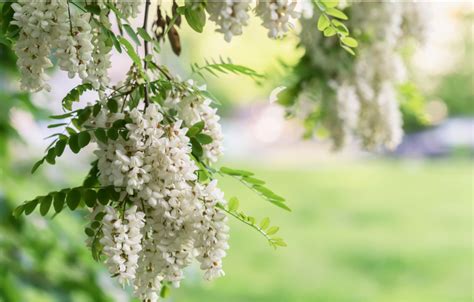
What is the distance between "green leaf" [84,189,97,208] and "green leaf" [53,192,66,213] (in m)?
0.05

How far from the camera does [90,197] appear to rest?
832 millimetres

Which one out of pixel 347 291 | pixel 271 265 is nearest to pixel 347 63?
pixel 347 291

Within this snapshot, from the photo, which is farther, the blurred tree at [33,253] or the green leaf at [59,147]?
the blurred tree at [33,253]

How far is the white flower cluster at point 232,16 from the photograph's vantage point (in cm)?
71

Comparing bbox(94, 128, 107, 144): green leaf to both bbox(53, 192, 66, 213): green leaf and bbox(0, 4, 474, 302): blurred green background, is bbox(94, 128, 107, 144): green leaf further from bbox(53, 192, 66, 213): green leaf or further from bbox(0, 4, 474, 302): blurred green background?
bbox(0, 4, 474, 302): blurred green background

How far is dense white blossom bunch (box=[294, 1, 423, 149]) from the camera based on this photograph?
1.39m

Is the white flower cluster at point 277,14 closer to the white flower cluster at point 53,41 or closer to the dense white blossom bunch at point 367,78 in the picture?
the white flower cluster at point 53,41

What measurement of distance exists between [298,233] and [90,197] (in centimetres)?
389

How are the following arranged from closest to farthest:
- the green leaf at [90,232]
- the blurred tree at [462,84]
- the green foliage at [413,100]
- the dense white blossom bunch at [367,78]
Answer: the green leaf at [90,232], the dense white blossom bunch at [367,78], the green foliage at [413,100], the blurred tree at [462,84]

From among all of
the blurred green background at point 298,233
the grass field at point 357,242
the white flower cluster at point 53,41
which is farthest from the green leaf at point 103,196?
the grass field at point 357,242

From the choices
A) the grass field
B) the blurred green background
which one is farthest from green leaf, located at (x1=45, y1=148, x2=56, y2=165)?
the grass field

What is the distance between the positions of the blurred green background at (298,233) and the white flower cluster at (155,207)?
0.64 metres

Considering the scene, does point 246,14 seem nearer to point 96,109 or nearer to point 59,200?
point 96,109

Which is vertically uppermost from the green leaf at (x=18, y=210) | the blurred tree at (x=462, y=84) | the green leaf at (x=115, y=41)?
the blurred tree at (x=462, y=84)
